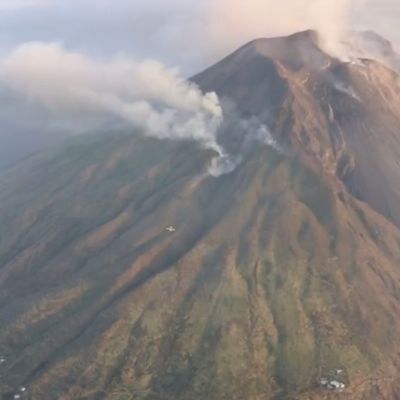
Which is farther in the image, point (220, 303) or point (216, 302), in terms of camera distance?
point (216, 302)

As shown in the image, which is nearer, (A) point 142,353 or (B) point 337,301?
(A) point 142,353

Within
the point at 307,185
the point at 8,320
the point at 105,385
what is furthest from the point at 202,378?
the point at 307,185

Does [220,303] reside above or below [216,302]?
below

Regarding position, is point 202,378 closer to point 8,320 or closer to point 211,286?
point 211,286

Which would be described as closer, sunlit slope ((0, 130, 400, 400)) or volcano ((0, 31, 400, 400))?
volcano ((0, 31, 400, 400))

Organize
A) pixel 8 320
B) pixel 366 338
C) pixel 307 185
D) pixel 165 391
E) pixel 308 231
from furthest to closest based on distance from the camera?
pixel 307 185, pixel 308 231, pixel 8 320, pixel 366 338, pixel 165 391

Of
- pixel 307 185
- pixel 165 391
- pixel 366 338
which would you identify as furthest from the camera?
pixel 307 185

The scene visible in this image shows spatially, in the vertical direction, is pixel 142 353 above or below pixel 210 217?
below
